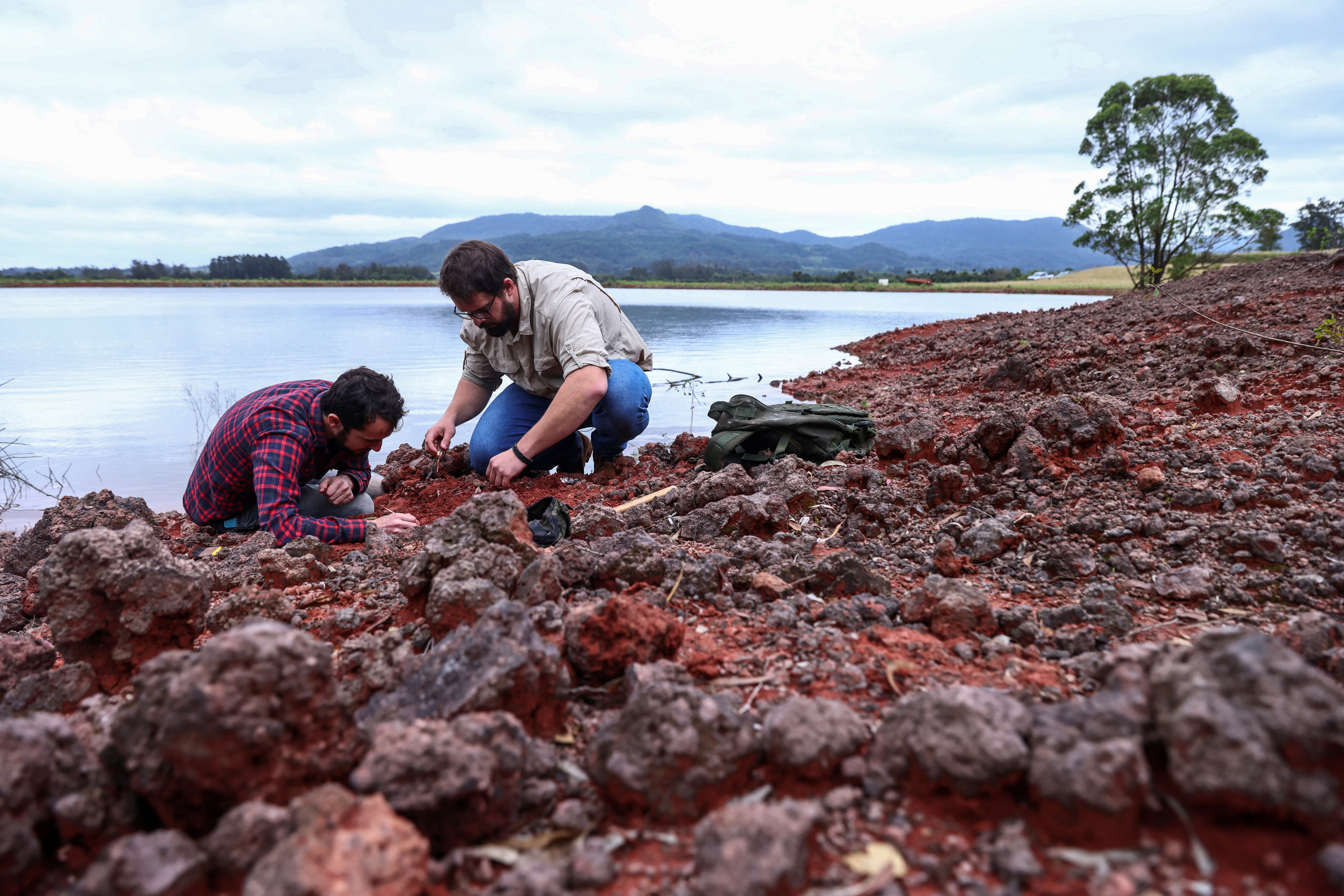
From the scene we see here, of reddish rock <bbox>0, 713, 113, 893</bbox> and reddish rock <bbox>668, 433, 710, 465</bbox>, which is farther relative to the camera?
reddish rock <bbox>668, 433, 710, 465</bbox>

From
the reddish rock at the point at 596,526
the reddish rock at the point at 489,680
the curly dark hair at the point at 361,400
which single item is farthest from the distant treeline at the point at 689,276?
the reddish rock at the point at 489,680

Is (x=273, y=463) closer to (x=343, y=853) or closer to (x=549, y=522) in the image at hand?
(x=549, y=522)

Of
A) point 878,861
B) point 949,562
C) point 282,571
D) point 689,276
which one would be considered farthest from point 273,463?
point 689,276

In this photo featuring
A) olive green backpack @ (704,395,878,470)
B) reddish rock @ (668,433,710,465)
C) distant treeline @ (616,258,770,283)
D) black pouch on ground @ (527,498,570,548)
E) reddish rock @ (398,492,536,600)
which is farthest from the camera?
distant treeline @ (616,258,770,283)

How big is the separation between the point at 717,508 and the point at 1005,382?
14.4 ft

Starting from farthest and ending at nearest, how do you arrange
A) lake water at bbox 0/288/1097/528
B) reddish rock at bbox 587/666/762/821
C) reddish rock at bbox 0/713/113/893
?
lake water at bbox 0/288/1097/528 → reddish rock at bbox 587/666/762/821 → reddish rock at bbox 0/713/113/893

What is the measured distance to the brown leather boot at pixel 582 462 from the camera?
5.11 m

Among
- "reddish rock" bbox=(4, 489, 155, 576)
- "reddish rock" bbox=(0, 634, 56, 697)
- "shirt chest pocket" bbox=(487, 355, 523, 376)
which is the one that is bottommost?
"reddish rock" bbox=(4, 489, 155, 576)

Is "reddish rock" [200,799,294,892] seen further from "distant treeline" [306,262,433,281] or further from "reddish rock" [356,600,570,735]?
"distant treeline" [306,262,433,281]

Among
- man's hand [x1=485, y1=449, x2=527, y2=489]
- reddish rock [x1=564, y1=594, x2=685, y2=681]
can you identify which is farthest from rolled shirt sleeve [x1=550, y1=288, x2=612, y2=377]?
reddish rock [x1=564, y1=594, x2=685, y2=681]

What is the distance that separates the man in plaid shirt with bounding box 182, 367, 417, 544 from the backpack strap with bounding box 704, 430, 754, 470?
1741mm

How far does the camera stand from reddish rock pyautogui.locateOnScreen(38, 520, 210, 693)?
6.45 feet

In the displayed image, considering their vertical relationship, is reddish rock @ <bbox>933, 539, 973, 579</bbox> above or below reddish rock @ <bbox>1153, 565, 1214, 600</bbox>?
below

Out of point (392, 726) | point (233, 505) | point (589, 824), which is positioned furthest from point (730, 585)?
point (233, 505)
